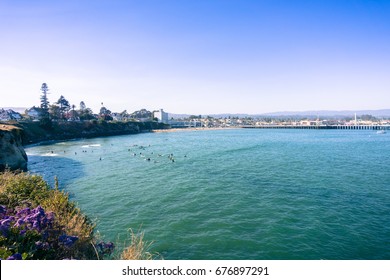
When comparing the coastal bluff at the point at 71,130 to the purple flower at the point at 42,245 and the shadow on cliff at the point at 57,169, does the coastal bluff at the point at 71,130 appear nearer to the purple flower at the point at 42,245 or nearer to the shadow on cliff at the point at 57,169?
the shadow on cliff at the point at 57,169

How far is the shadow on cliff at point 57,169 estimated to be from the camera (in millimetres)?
34166

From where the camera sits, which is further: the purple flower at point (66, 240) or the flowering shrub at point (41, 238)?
the purple flower at point (66, 240)

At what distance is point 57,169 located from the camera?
4184cm

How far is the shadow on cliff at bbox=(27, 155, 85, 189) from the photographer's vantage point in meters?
34.2

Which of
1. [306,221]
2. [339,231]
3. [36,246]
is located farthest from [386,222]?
[36,246]

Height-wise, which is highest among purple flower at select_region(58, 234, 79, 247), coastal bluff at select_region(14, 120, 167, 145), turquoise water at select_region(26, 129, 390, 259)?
coastal bluff at select_region(14, 120, 167, 145)

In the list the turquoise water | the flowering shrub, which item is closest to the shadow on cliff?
the turquoise water

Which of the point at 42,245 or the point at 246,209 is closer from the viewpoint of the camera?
the point at 42,245

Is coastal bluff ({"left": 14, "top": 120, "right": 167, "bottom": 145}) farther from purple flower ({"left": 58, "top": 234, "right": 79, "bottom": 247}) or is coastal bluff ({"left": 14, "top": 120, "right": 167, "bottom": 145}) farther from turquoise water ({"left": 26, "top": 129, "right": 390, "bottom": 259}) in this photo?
purple flower ({"left": 58, "top": 234, "right": 79, "bottom": 247})

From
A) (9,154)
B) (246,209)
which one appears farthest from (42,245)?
(9,154)

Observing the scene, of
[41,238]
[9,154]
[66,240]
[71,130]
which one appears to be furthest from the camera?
[71,130]

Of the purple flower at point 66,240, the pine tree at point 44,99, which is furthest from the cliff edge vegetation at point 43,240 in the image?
the pine tree at point 44,99

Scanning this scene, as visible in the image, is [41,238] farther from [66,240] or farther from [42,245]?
[66,240]
